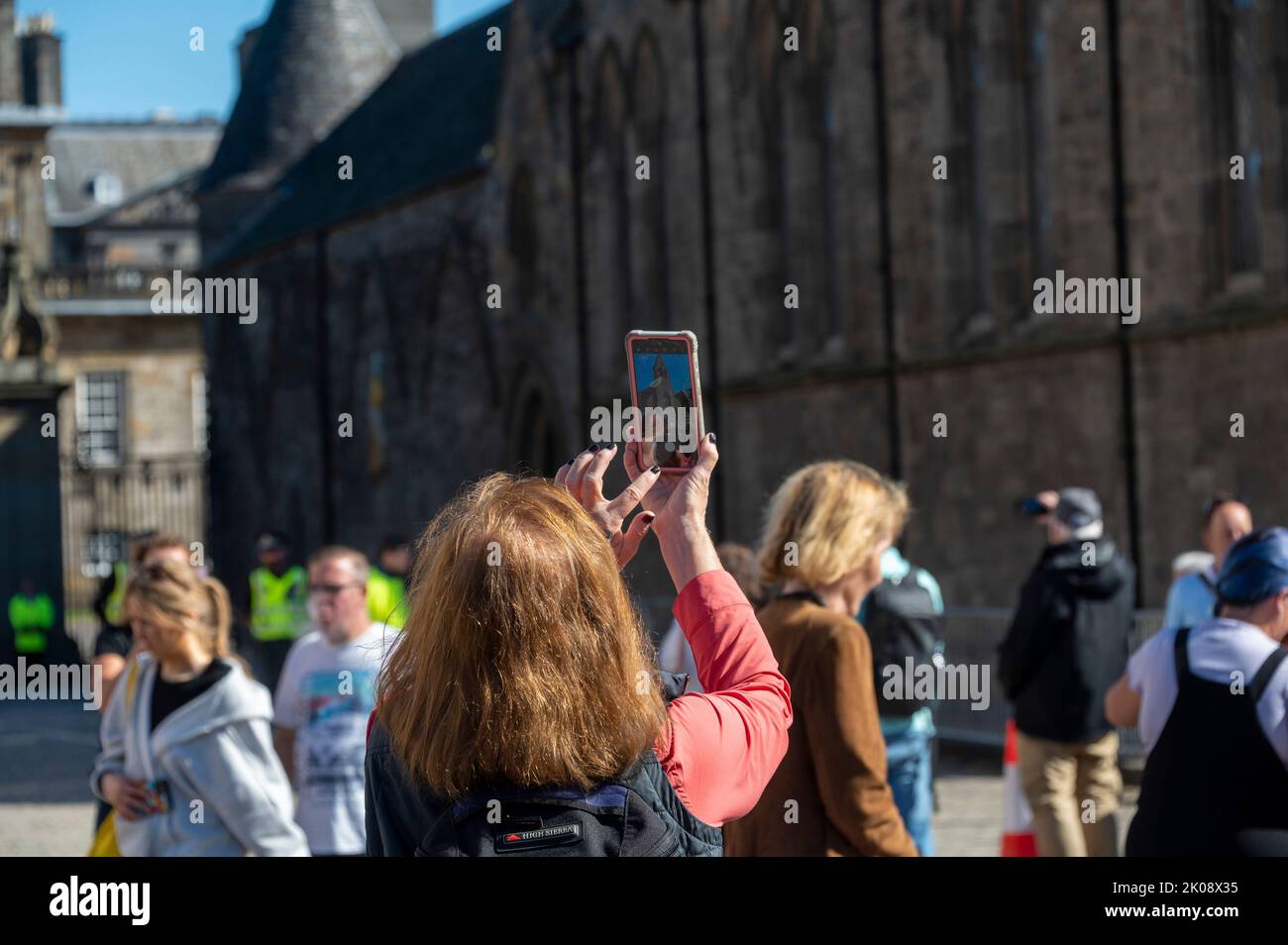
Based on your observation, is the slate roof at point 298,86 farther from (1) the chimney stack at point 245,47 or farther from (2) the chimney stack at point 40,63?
(2) the chimney stack at point 40,63

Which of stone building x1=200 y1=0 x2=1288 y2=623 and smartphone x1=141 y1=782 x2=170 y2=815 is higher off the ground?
stone building x1=200 y1=0 x2=1288 y2=623

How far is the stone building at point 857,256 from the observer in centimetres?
1722

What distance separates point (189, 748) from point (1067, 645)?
3.63 m

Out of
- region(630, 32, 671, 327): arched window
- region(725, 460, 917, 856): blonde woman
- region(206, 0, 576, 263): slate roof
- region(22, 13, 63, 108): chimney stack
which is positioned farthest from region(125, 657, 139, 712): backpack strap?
region(22, 13, 63, 108): chimney stack

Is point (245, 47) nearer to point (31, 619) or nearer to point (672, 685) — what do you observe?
point (31, 619)

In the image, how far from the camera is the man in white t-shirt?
6680mm

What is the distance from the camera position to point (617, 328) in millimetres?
28250

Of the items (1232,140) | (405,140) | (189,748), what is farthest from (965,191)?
(405,140)

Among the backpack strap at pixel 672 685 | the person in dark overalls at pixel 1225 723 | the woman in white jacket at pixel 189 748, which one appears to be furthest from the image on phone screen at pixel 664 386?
the woman in white jacket at pixel 189 748

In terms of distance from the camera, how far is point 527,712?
2637 millimetres

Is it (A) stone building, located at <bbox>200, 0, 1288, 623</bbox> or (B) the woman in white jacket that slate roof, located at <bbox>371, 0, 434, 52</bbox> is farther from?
(B) the woman in white jacket

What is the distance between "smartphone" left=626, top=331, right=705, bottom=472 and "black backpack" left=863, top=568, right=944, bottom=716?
3.12 meters
